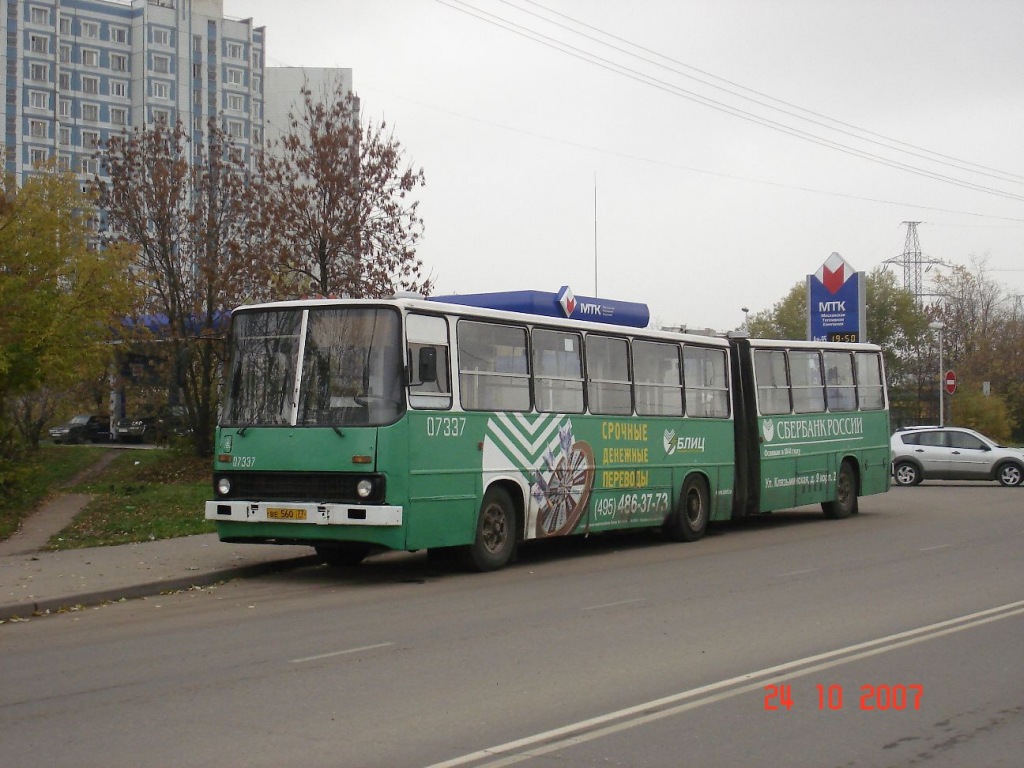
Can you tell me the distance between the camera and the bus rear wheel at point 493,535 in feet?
49.1

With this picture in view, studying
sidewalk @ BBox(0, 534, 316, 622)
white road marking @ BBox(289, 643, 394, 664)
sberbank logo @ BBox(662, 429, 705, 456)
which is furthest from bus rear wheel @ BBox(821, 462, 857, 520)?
white road marking @ BBox(289, 643, 394, 664)

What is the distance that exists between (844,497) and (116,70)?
322ft

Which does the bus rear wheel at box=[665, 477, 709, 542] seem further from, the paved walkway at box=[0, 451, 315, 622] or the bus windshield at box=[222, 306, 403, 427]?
the bus windshield at box=[222, 306, 403, 427]

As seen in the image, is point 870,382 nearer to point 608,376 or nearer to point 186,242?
point 608,376

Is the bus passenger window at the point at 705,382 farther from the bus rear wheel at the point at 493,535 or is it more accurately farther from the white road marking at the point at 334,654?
the white road marking at the point at 334,654

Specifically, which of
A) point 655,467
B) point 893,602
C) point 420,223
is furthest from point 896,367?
point 893,602

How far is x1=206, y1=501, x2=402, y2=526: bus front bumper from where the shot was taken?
44.1 ft

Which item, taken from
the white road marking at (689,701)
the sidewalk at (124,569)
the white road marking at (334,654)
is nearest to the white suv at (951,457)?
the sidewalk at (124,569)

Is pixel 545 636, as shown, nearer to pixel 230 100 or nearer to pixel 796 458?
pixel 796 458

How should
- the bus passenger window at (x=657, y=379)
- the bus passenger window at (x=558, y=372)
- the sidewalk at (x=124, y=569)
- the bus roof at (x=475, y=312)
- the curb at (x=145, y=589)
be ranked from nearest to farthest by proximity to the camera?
1. the curb at (x=145, y=589)
2. the sidewalk at (x=124, y=569)
3. the bus roof at (x=475, y=312)
4. the bus passenger window at (x=558, y=372)
5. the bus passenger window at (x=657, y=379)
